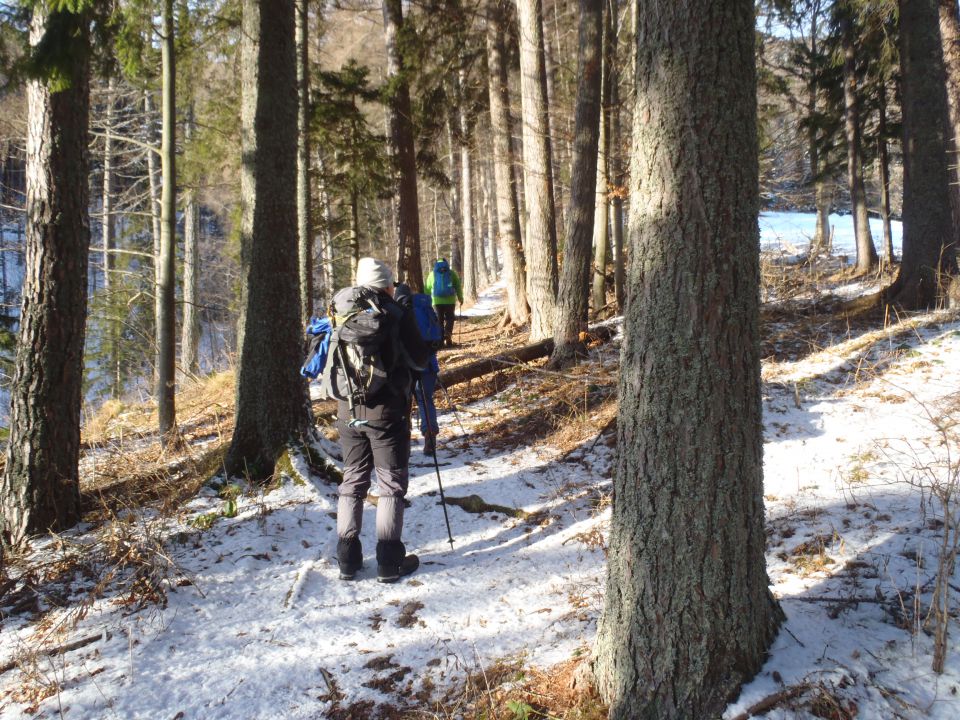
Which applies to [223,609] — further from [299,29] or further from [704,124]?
[299,29]

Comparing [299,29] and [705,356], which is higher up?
[299,29]

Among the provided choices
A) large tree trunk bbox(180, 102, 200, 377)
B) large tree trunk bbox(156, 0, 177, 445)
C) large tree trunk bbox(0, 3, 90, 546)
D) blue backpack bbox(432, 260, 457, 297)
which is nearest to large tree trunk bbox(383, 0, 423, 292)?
blue backpack bbox(432, 260, 457, 297)

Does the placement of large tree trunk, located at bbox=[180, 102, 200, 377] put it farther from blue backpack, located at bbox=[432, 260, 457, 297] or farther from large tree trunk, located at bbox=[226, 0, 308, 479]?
large tree trunk, located at bbox=[226, 0, 308, 479]

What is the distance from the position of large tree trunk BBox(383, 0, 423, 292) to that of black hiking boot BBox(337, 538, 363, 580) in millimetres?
7855

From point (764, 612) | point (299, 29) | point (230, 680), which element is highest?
point (299, 29)

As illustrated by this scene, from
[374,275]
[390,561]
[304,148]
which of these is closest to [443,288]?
[304,148]

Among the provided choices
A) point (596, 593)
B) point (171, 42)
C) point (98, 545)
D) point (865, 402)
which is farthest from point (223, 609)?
point (171, 42)

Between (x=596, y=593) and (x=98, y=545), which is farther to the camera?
(x=98, y=545)

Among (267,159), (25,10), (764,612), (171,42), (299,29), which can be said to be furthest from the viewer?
(299,29)

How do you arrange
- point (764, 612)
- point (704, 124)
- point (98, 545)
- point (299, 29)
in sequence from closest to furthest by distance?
1. point (704, 124)
2. point (764, 612)
3. point (98, 545)
4. point (299, 29)

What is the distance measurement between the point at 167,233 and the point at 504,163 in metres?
6.47

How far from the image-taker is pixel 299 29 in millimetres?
10336

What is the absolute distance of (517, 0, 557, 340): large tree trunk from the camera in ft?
30.5

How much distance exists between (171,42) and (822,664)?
28.2 feet
